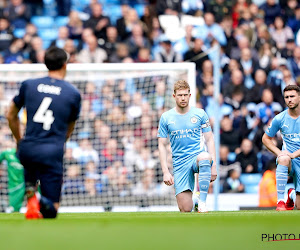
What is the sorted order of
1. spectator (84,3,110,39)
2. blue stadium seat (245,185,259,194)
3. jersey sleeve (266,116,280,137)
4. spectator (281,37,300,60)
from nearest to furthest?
1. jersey sleeve (266,116,280,137)
2. blue stadium seat (245,185,259,194)
3. spectator (84,3,110,39)
4. spectator (281,37,300,60)

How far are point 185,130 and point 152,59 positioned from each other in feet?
26.5

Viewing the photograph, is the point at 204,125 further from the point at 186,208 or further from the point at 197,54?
the point at 197,54

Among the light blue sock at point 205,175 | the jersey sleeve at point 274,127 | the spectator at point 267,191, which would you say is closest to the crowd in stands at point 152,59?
the spectator at point 267,191

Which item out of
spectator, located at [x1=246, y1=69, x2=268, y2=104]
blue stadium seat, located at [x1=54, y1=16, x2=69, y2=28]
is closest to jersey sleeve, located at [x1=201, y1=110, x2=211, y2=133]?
spectator, located at [x1=246, y1=69, x2=268, y2=104]

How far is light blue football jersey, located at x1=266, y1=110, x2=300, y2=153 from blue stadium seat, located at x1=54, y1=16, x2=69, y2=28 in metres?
9.84

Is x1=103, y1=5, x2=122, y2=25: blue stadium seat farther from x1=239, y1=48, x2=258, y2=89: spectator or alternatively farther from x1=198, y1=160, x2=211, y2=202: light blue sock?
x1=198, y1=160, x2=211, y2=202: light blue sock

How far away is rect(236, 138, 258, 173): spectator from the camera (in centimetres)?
1559

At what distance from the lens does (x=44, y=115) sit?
21.4 feet

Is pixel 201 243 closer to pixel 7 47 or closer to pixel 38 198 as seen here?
pixel 38 198

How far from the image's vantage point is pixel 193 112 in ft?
31.4

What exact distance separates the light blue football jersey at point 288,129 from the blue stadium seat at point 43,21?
9988mm

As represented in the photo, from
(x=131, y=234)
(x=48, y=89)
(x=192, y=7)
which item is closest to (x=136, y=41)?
(x=192, y=7)

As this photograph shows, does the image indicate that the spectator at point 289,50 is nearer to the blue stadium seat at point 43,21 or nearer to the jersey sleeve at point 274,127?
the blue stadium seat at point 43,21

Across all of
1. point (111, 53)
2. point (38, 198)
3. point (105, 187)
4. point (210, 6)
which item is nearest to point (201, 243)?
point (38, 198)
